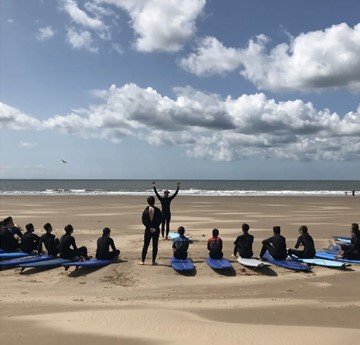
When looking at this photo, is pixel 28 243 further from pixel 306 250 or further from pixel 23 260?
pixel 306 250

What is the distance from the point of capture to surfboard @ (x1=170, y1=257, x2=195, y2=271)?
9671 mm

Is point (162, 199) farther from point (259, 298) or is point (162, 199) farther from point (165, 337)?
point (165, 337)

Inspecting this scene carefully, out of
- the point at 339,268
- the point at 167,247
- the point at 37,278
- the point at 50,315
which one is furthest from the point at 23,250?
the point at 339,268

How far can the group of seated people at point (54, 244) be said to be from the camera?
1044 cm

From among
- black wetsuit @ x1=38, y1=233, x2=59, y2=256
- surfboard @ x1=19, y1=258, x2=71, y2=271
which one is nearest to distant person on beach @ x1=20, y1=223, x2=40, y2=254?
black wetsuit @ x1=38, y1=233, x2=59, y2=256

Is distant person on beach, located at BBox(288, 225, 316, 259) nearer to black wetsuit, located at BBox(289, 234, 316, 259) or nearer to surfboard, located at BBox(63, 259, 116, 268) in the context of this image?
black wetsuit, located at BBox(289, 234, 316, 259)

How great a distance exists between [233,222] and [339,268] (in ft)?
37.3

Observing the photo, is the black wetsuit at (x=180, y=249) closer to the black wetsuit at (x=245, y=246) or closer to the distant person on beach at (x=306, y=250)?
the black wetsuit at (x=245, y=246)

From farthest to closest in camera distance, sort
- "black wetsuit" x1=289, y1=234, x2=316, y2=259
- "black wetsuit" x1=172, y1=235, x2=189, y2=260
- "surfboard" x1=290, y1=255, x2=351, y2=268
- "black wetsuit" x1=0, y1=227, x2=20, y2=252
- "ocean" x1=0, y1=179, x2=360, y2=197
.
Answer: "ocean" x1=0, y1=179, x2=360, y2=197, "black wetsuit" x1=0, y1=227, x2=20, y2=252, "black wetsuit" x1=289, y1=234, x2=316, y2=259, "black wetsuit" x1=172, y1=235, x2=189, y2=260, "surfboard" x1=290, y1=255, x2=351, y2=268

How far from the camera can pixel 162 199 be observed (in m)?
14.3

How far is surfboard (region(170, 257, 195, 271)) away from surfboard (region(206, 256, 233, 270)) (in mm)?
493

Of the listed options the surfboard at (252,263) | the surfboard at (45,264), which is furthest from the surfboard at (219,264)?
the surfboard at (45,264)

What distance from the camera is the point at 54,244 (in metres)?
11.0

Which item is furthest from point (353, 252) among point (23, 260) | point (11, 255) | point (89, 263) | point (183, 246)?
point (11, 255)
